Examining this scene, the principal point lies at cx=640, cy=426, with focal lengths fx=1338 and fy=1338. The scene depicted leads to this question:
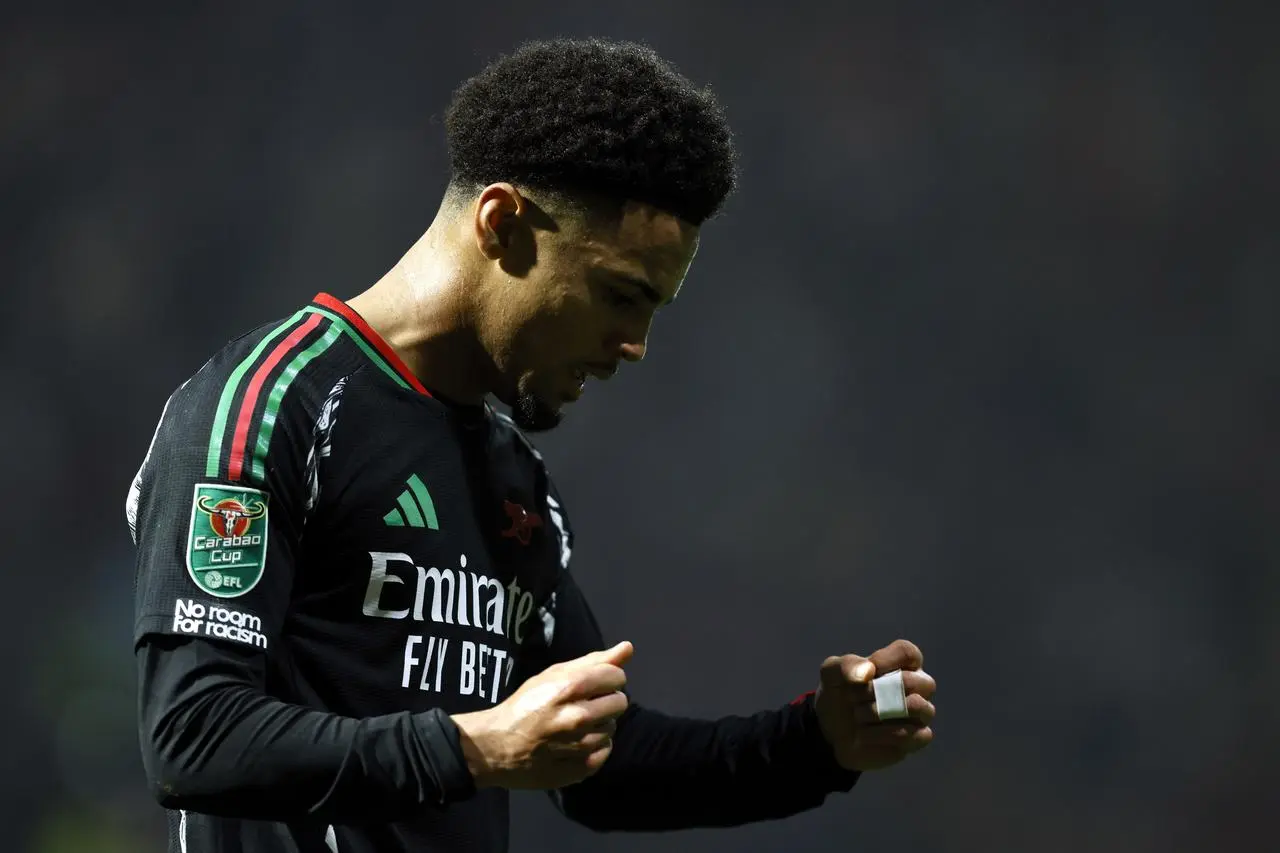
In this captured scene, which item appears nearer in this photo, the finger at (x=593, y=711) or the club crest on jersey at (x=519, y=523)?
the finger at (x=593, y=711)

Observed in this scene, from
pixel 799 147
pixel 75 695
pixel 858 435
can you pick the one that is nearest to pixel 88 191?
pixel 75 695

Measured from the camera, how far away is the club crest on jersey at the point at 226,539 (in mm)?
1162

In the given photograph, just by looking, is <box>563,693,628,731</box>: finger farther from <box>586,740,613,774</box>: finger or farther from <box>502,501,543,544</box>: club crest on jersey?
<box>502,501,543,544</box>: club crest on jersey

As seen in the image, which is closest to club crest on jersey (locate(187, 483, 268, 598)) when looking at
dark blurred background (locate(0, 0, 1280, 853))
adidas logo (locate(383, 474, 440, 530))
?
adidas logo (locate(383, 474, 440, 530))

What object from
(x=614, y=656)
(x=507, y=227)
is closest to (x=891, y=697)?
(x=614, y=656)

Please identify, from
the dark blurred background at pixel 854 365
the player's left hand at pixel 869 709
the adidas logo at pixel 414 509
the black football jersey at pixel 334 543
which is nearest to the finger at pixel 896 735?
the player's left hand at pixel 869 709

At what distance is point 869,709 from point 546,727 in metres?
0.52

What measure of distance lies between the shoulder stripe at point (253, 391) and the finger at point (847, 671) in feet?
2.17

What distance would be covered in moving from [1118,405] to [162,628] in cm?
273

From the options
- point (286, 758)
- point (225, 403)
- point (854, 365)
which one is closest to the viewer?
point (286, 758)

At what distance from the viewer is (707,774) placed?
5.30 feet

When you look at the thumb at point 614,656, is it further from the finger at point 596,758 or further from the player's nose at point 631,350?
the player's nose at point 631,350

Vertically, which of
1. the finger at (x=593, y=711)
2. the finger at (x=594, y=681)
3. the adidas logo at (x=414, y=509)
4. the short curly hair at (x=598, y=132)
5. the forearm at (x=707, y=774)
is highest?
the short curly hair at (x=598, y=132)

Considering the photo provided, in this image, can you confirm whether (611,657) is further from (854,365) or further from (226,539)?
(854,365)
